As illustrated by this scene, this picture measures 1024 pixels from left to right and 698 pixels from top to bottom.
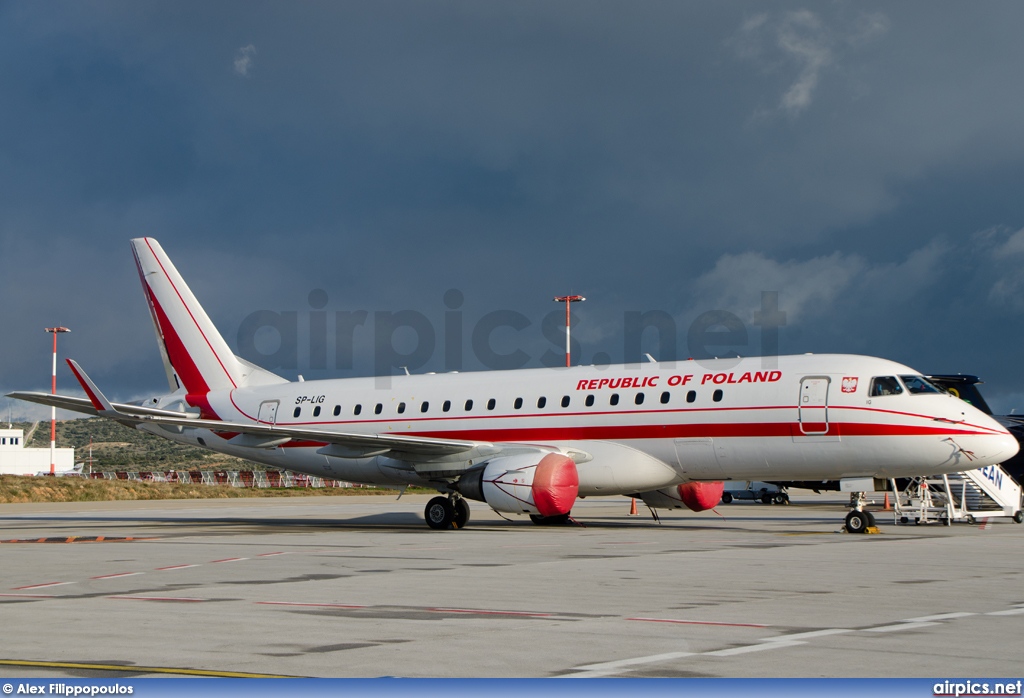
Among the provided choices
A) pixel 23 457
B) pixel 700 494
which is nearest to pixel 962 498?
pixel 700 494

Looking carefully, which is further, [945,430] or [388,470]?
[388,470]

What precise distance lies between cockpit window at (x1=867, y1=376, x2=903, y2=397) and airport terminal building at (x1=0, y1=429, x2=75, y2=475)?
339 ft

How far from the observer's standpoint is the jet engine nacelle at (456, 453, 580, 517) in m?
26.3

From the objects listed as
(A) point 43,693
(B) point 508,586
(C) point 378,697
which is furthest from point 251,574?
(C) point 378,697

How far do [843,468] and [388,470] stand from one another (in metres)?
12.6

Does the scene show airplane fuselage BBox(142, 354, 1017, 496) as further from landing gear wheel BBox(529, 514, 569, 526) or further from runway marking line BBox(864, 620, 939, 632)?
runway marking line BBox(864, 620, 939, 632)

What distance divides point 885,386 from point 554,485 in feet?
26.5

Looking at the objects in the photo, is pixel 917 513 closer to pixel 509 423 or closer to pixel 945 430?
pixel 945 430

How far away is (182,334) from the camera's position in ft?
122

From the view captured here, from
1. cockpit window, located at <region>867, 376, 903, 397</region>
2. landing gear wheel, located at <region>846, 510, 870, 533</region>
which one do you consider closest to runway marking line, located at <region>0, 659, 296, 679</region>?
cockpit window, located at <region>867, 376, 903, 397</region>

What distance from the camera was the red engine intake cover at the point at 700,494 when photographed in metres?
30.2

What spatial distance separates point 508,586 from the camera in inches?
570

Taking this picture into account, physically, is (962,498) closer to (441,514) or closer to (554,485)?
(554,485)

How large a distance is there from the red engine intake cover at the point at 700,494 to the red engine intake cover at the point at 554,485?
468cm
